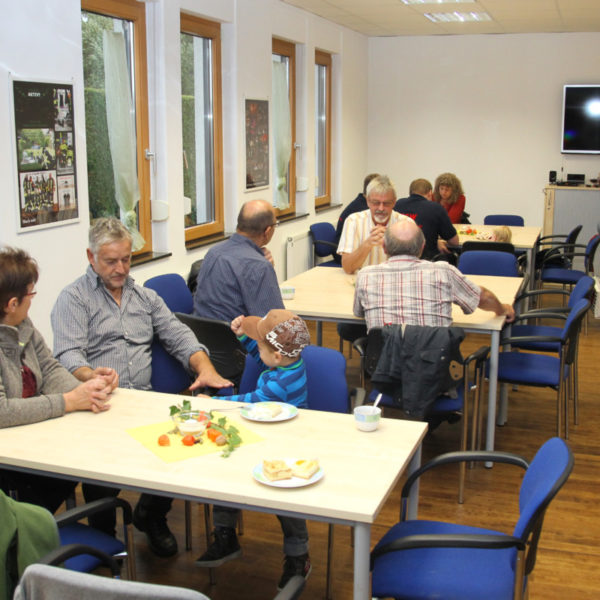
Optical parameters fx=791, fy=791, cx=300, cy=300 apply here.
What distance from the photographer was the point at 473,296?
380cm

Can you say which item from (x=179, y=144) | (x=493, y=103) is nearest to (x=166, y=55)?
(x=179, y=144)

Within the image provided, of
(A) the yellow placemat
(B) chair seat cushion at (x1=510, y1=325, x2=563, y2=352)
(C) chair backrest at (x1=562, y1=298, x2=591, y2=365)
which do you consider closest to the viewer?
(A) the yellow placemat

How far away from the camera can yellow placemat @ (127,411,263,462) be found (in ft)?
7.64

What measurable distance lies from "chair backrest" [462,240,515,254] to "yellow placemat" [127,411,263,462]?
411 centimetres

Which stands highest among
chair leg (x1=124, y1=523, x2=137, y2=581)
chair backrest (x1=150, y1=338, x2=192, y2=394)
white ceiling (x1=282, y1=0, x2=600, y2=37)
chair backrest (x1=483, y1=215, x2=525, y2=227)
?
white ceiling (x1=282, y1=0, x2=600, y2=37)

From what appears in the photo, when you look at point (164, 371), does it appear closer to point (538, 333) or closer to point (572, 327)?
point (572, 327)

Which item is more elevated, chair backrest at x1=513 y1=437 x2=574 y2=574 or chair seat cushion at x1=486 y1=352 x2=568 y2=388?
chair backrest at x1=513 y1=437 x2=574 y2=574

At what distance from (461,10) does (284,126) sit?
84.0 inches

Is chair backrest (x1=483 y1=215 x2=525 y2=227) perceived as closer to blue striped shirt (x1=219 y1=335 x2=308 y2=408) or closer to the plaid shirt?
the plaid shirt

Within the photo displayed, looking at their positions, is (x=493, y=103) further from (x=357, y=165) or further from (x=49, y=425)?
(x=49, y=425)

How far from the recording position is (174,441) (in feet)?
7.98

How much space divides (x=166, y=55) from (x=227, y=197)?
1.50m

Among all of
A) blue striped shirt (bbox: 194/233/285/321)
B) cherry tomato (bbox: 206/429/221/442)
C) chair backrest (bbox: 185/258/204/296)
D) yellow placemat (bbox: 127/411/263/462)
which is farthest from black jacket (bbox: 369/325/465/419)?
chair backrest (bbox: 185/258/204/296)

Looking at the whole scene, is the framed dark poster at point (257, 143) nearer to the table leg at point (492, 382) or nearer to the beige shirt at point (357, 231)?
the beige shirt at point (357, 231)
